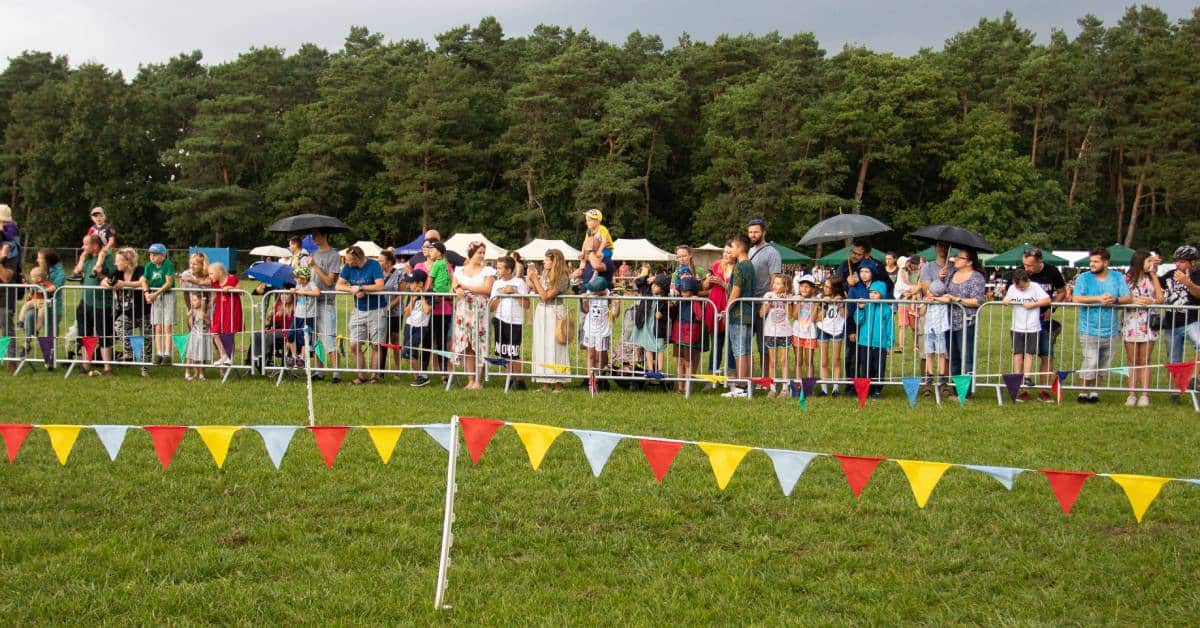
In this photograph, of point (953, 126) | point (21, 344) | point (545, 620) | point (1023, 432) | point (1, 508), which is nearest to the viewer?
point (545, 620)

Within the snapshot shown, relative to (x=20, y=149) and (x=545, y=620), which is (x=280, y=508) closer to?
(x=545, y=620)

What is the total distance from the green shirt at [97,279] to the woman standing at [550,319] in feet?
17.4

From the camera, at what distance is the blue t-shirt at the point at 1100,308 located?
10.3 m

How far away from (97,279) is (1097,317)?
11330 millimetres

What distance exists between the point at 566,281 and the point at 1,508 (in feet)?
20.7

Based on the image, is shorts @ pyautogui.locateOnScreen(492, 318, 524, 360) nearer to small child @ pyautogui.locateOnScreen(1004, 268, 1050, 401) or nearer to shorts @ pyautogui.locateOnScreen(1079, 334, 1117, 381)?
small child @ pyautogui.locateOnScreen(1004, 268, 1050, 401)

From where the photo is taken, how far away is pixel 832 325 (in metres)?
10.7

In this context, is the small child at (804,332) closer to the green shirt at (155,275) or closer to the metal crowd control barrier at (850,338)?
the metal crowd control barrier at (850,338)

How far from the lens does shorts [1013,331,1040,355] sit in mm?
10516

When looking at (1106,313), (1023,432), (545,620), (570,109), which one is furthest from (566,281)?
(570,109)

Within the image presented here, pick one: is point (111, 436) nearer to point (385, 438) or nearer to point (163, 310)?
point (385, 438)

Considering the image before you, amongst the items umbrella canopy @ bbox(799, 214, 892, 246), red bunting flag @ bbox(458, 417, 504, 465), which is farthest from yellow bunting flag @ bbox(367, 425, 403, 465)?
umbrella canopy @ bbox(799, 214, 892, 246)

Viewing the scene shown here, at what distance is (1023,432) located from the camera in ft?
27.7

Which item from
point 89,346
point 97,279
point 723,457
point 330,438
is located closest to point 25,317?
point 97,279
